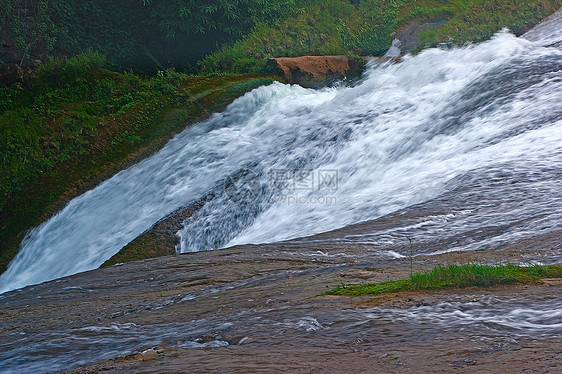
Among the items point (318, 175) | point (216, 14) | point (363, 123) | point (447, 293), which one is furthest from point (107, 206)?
point (216, 14)

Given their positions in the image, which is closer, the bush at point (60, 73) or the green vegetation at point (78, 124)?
the green vegetation at point (78, 124)

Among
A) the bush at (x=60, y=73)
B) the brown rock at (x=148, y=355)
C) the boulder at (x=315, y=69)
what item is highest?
the bush at (x=60, y=73)

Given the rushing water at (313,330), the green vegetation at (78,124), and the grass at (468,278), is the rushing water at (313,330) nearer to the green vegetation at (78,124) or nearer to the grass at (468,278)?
the grass at (468,278)

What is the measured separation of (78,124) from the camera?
46.1 ft

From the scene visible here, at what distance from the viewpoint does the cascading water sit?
8.76 metres

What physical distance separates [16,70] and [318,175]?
39.0 feet

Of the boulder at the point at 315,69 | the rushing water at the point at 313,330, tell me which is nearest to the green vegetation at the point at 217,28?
the boulder at the point at 315,69

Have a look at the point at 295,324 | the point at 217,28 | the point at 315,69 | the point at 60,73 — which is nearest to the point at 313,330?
the point at 295,324

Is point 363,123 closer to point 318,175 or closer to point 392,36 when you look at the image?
point 318,175

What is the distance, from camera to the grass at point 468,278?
163 inches

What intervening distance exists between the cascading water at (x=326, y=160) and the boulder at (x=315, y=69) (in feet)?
7.06

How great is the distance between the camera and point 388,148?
10.9 metres

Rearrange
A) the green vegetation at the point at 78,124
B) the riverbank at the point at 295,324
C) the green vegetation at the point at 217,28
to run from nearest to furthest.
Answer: the riverbank at the point at 295,324 → the green vegetation at the point at 78,124 → the green vegetation at the point at 217,28

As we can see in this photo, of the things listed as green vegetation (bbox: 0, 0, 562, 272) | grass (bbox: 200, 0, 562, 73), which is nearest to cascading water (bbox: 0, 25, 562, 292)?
green vegetation (bbox: 0, 0, 562, 272)
